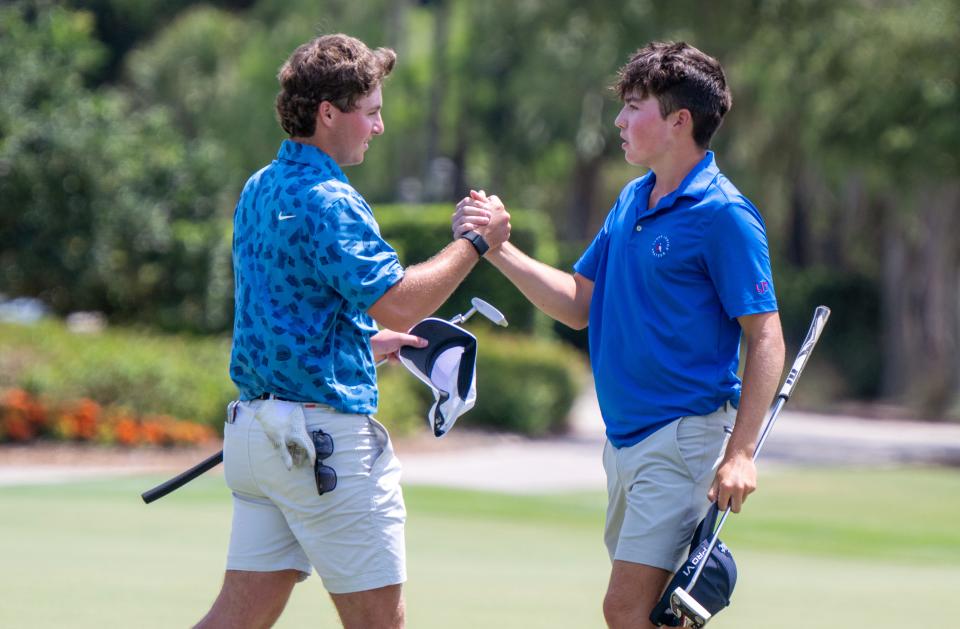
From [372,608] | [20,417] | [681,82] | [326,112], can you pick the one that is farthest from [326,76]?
[20,417]

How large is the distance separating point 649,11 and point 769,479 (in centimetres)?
808

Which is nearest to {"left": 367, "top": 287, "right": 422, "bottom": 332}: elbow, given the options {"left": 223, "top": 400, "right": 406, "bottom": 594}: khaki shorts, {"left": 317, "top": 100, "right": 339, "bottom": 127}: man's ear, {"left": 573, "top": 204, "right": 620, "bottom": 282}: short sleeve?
{"left": 223, "top": 400, "right": 406, "bottom": 594}: khaki shorts

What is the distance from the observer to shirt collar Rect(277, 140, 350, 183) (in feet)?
13.1

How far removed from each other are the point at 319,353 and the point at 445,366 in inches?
23.0

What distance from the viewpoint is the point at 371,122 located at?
161 inches

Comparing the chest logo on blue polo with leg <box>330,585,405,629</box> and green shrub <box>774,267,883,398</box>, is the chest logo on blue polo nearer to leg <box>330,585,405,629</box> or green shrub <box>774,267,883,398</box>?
leg <box>330,585,405,629</box>

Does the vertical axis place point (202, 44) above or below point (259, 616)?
below

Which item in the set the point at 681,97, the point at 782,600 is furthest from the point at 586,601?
the point at 681,97

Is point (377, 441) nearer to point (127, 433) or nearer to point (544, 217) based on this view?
point (127, 433)

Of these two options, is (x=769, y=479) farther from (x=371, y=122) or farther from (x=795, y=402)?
(x=371, y=122)

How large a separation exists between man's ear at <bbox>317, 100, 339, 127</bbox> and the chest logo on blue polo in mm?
954

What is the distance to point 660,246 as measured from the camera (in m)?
4.22

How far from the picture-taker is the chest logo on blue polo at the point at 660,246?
13.8ft

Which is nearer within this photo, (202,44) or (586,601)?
(586,601)
